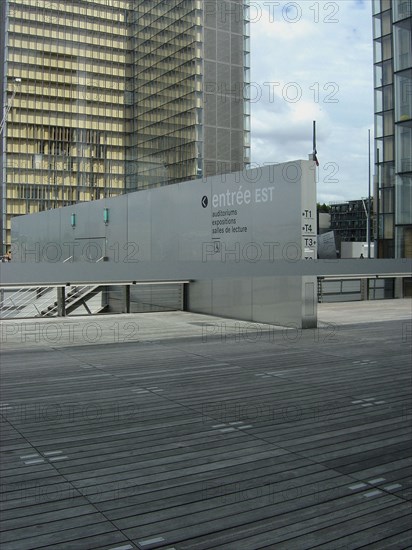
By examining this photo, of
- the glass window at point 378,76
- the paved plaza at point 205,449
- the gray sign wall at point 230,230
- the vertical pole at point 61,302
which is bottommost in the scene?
the paved plaza at point 205,449

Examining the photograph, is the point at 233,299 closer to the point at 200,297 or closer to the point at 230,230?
the point at 200,297

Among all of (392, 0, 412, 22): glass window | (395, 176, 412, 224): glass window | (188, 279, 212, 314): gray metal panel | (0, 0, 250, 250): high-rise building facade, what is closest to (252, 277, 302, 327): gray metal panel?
(188, 279, 212, 314): gray metal panel

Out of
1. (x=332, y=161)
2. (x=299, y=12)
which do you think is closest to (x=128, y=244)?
(x=332, y=161)

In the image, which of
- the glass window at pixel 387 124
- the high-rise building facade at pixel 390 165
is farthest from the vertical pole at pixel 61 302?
the glass window at pixel 387 124

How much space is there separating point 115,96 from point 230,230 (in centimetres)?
515

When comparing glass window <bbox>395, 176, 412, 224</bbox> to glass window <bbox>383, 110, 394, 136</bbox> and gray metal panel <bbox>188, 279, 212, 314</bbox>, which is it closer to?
glass window <bbox>383, 110, 394, 136</bbox>

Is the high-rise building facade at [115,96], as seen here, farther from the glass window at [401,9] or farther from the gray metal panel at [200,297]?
the gray metal panel at [200,297]

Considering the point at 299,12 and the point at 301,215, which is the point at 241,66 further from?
the point at 299,12

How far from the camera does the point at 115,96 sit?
873cm

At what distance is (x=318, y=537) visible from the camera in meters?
2.88

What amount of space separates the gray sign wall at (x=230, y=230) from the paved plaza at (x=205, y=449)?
228cm

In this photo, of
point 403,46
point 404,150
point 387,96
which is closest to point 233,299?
point 404,150

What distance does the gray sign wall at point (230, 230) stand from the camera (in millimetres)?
11523

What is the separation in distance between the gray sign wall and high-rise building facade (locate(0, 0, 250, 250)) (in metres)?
0.99
